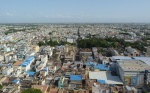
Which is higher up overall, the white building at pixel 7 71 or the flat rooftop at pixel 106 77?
the white building at pixel 7 71

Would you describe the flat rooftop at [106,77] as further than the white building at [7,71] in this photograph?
No

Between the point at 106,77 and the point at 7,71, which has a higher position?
the point at 7,71

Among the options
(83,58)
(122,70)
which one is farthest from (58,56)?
(122,70)

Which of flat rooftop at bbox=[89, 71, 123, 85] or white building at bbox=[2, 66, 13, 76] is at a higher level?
white building at bbox=[2, 66, 13, 76]

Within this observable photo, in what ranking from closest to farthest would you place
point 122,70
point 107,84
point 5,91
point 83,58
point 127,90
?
point 5,91
point 127,90
point 107,84
point 122,70
point 83,58

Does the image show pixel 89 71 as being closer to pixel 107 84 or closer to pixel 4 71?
pixel 107 84

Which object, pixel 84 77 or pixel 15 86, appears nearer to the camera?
pixel 15 86

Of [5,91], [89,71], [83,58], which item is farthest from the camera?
[83,58]

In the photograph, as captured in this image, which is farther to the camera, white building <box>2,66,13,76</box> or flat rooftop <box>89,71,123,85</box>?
white building <box>2,66,13,76</box>
